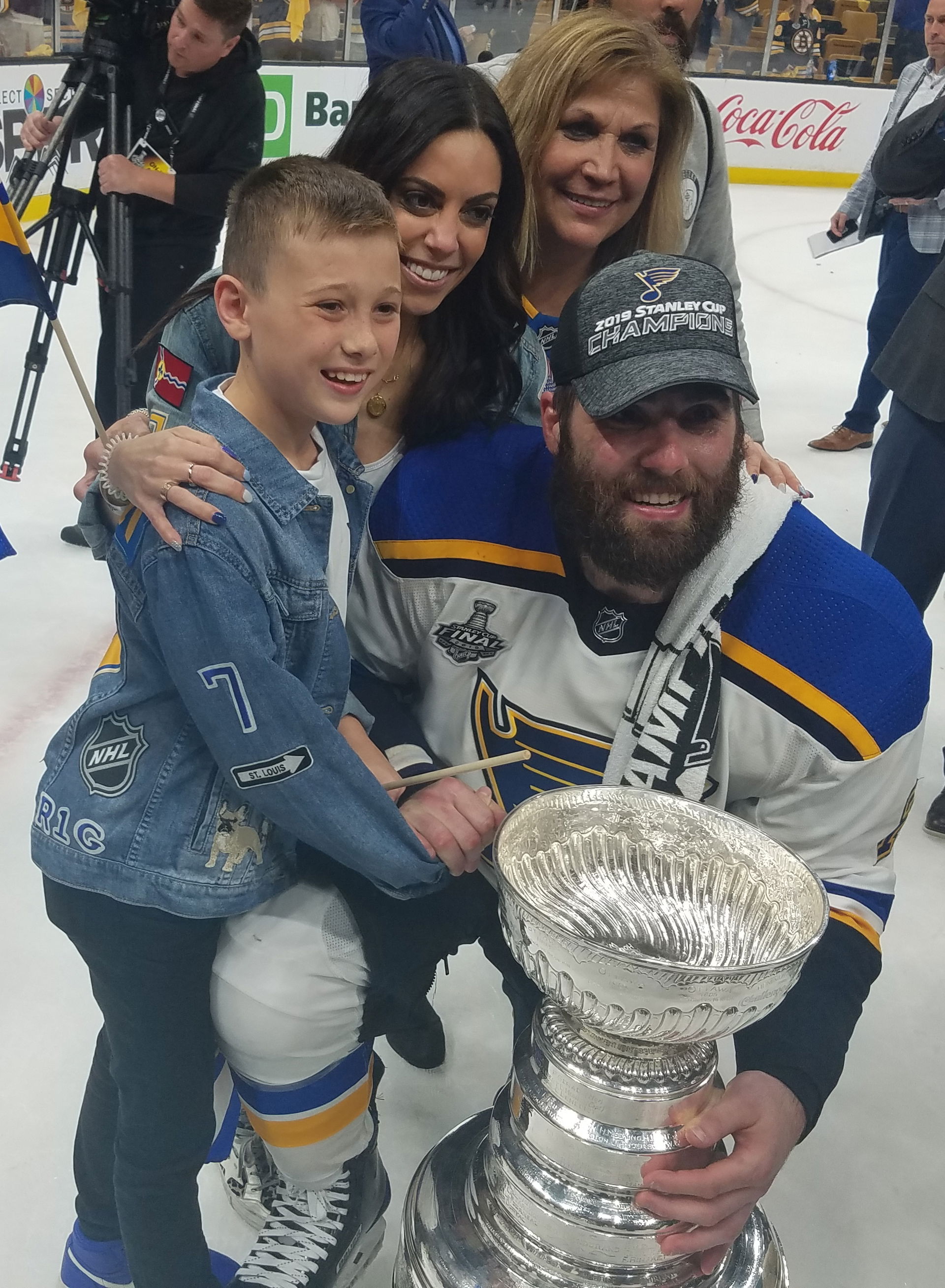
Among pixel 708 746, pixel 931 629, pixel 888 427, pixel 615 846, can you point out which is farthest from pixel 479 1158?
pixel 931 629

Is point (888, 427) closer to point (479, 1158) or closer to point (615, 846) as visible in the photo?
point (615, 846)

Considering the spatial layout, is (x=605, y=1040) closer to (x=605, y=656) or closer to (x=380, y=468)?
(x=605, y=656)

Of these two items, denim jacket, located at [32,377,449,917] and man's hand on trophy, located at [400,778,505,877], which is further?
man's hand on trophy, located at [400,778,505,877]

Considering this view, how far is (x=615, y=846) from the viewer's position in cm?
111

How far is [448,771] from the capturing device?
3.67ft

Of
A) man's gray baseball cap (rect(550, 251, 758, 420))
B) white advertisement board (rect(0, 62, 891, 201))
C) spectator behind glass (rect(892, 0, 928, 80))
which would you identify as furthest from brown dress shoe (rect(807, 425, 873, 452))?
white advertisement board (rect(0, 62, 891, 201))

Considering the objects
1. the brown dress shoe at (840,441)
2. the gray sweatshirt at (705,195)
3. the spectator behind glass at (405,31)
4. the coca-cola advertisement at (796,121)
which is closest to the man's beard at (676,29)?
the gray sweatshirt at (705,195)

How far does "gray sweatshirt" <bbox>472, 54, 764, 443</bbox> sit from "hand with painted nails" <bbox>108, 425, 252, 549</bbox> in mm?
1025

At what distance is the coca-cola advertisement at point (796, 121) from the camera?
32.2 feet

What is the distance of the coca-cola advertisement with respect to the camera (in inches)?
386

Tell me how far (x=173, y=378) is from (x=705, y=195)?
1.24 meters

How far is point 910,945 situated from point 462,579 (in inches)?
47.1

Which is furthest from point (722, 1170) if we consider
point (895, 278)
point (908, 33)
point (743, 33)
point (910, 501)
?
point (743, 33)

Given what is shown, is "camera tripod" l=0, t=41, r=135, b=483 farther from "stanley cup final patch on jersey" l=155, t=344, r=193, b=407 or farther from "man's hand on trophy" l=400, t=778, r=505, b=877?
"man's hand on trophy" l=400, t=778, r=505, b=877
